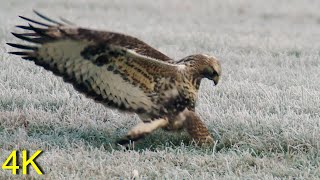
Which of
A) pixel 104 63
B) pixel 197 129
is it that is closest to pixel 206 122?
pixel 197 129

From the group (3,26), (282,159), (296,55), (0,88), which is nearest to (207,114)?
(282,159)

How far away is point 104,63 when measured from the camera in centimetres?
471

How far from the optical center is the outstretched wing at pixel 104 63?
15.0 ft

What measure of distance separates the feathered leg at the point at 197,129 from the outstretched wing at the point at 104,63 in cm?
32

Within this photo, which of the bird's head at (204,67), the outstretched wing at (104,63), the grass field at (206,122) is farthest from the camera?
the bird's head at (204,67)

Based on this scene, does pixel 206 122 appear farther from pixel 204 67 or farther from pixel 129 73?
pixel 129 73

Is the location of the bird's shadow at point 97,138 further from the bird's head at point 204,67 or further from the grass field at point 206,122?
the bird's head at point 204,67

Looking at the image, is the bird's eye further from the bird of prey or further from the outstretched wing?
the outstretched wing

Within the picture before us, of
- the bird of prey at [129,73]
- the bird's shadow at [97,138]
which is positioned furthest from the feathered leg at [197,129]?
the bird's shadow at [97,138]

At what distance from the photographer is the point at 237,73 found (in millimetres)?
7637

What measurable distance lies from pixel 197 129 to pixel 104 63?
936mm

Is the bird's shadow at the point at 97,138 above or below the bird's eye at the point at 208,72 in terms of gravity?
below

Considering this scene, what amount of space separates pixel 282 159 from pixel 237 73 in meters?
3.07

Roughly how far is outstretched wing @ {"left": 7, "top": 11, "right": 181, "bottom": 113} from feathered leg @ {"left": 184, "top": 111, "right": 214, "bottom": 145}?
0.32 metres
